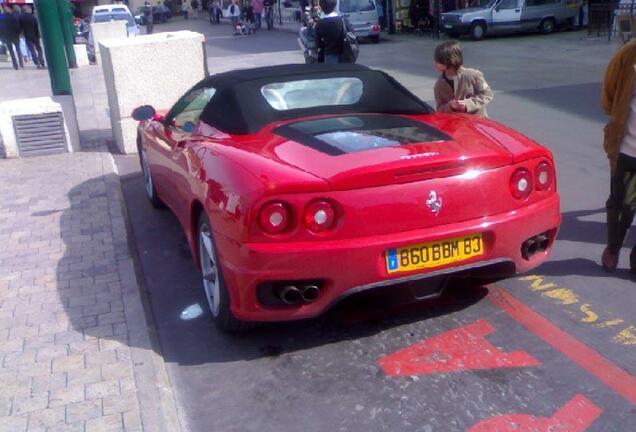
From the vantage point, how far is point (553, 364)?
12.1 feet

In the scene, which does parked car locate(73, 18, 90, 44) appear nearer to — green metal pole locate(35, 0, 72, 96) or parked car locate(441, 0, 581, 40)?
parked car locate(441, 0, 581, 40)

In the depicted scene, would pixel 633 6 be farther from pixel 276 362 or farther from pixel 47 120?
pixel 276 362

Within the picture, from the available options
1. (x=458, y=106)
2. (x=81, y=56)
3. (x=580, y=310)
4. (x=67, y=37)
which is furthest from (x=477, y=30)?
(x=580, y=310)

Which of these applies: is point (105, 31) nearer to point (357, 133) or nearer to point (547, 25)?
point (547, 25)

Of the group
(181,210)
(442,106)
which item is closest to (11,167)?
(181,210)

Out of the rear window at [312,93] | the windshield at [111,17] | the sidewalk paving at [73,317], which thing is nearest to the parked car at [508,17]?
the windshield at [111,17]

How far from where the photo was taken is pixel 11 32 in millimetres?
21938

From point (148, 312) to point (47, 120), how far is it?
5.56 metres

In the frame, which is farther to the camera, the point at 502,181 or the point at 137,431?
the point at 502,181

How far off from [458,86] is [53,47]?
255 inches

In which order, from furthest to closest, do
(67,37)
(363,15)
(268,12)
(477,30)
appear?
(268,12) → (363,15) → (477,30) → (67,37)

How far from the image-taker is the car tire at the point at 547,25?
981 inches

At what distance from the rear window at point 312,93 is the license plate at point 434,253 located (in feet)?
4.76

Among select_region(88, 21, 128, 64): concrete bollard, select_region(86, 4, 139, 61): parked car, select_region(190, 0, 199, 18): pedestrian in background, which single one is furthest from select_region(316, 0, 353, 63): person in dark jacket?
select_region(190, 0, 199, 18): pedestrian in background
